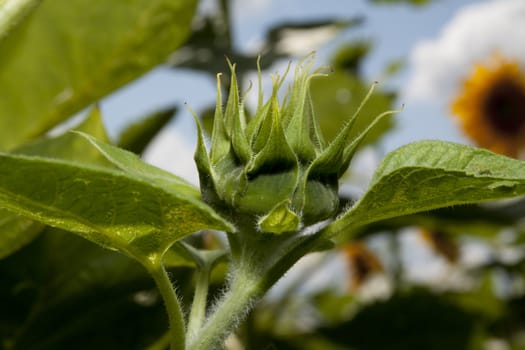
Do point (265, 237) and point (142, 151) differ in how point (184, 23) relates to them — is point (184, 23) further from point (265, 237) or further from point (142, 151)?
point (265, 237)

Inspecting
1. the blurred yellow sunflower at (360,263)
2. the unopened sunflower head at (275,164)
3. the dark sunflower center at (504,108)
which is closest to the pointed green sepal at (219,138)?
the unopened sunflower head at (275,164)

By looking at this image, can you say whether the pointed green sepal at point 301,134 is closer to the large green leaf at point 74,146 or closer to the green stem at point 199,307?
the green stem at point 199,307

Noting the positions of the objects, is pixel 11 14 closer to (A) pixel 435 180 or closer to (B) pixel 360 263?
(A) pixel 435 180

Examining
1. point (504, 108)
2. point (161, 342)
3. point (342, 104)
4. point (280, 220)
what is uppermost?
point (280, 220)

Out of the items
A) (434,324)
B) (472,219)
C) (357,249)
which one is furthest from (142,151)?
(357,249)

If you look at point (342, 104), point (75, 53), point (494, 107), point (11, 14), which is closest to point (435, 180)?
point (11, 14)

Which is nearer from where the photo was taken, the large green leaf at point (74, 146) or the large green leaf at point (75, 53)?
the large green leaf at point (74, 146)

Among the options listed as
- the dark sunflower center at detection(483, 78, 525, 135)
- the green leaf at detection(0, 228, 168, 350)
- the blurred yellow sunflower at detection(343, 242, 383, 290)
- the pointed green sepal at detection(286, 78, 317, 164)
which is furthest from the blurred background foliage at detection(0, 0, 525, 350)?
the dark sunflower center at detection(483, 78, 525, 135)
